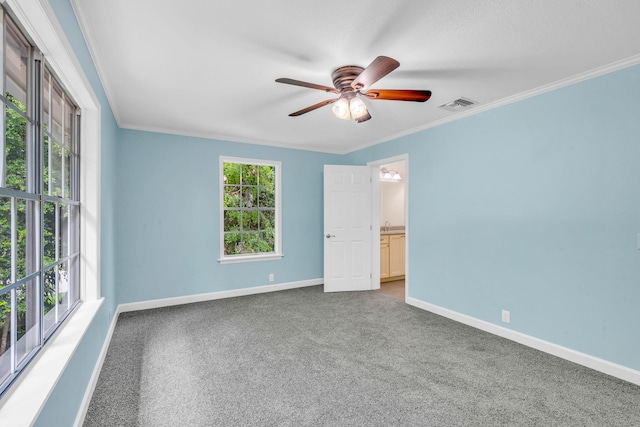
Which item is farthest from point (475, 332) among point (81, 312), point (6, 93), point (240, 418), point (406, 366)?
point (6, 93)

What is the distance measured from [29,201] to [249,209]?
11.4 ft

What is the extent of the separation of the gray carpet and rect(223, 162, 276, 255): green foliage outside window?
1.48m

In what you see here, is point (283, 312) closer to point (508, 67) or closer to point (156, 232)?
point (156, 232)

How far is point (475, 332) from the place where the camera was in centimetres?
327

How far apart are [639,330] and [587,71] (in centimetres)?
204

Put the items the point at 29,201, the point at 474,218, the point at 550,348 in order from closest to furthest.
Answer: the point at 29,201 < the point at 550,348 < the point at 474,218

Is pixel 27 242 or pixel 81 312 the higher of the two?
pixel 27 242

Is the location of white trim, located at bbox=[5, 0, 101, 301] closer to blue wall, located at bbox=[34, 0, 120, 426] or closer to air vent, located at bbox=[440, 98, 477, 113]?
blue wall, located at bbox=[34, 0, 120, 426]

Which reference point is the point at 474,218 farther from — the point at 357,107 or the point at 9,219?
the point at 9,219

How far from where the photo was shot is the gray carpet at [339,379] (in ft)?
6.36

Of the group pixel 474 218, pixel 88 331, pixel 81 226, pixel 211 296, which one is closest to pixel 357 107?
pixel 474 218

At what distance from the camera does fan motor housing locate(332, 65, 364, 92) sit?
2363mm

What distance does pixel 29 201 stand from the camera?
144 centimetres

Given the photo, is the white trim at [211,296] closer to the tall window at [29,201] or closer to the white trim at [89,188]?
the white trim at [89,188]
